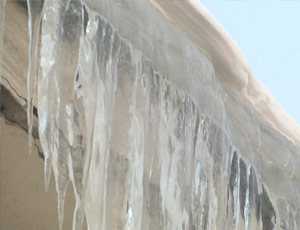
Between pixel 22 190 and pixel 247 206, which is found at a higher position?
pixel 22 190

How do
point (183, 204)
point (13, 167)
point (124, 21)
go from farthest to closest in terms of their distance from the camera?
1. point (13, 167)
2. point (183, 204)
3. point (124, 21)

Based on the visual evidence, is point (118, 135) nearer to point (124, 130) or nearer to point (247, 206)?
point (124, 130)

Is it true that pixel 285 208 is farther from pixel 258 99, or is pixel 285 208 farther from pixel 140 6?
pixel 140 6

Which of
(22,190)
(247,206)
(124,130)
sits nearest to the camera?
(124,130)

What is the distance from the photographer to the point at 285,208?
2740 millimetres

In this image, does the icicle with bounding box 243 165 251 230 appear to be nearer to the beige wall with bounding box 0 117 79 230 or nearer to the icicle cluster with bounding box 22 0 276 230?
the icicle cluster with bounding box 22 0 276 230

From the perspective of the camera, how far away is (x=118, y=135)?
2105 millimetres

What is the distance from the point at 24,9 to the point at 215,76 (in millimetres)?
554

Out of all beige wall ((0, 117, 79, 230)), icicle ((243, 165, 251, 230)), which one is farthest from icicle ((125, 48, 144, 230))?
beige wall ((0, 117, 79, 230))

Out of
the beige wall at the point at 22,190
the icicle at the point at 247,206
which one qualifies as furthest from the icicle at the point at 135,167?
the beige wall at the point at 22,190

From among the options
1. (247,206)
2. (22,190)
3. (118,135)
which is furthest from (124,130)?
(22,190)

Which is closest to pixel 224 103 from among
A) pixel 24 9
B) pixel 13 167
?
pixel 24 9

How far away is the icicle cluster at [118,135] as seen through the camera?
1888mm

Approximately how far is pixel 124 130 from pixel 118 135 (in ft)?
0.06
